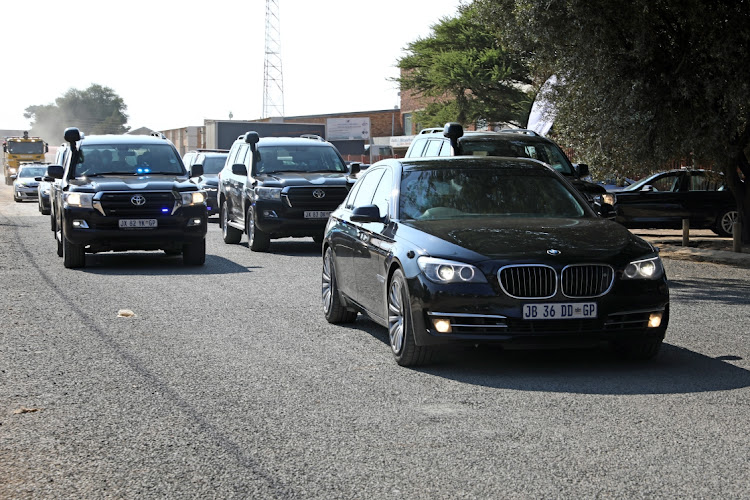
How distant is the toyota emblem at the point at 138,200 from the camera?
15.8 metres

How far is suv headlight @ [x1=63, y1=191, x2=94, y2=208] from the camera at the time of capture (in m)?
15.7

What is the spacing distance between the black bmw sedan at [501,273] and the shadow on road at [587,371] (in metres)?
0.21

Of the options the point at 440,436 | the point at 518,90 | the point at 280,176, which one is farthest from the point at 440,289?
the point at 518,90

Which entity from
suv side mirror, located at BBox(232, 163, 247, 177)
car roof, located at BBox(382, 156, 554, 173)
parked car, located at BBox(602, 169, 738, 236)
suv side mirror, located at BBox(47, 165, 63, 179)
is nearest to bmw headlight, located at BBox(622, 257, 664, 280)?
car roof, located at BBox(382, 156, 554, 173)

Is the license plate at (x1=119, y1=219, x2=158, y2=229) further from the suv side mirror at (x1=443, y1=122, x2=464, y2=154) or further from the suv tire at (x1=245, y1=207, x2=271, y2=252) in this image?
the suv side mirror at (x1=443, y1=122, x2=464, y2=154)

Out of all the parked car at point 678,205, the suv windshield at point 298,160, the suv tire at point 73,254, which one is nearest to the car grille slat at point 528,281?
the suv tire at point 73,254

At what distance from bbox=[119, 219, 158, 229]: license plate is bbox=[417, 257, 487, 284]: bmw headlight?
8.83 metres

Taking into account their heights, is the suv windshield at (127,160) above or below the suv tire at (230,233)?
above

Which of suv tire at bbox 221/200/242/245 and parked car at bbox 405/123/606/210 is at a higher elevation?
parked car at bbox 405/123/606/210

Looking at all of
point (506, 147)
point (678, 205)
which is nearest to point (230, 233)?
point (506, 147)

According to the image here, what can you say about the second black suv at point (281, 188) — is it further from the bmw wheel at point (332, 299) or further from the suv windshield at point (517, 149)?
the bmw wheel at point (332, 299)

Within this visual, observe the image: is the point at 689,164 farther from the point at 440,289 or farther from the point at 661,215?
the point at 440,289

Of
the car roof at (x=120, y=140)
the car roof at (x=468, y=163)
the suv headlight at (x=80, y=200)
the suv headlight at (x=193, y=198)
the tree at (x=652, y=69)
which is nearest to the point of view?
the car roof at (x=468, y=163)

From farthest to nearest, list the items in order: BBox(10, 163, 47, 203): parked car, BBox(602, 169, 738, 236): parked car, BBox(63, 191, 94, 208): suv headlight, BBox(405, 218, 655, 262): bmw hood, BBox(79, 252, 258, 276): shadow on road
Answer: BBox(10, 163, 47, 203): parked car < BBox(602, 169, 738, 236): parked car < BBox(63, 191, 94, 208): suv headlight < BBox(79, 252, 258, 276): shadow on road < BBox(405, 218, 655, 262): bmw hood
